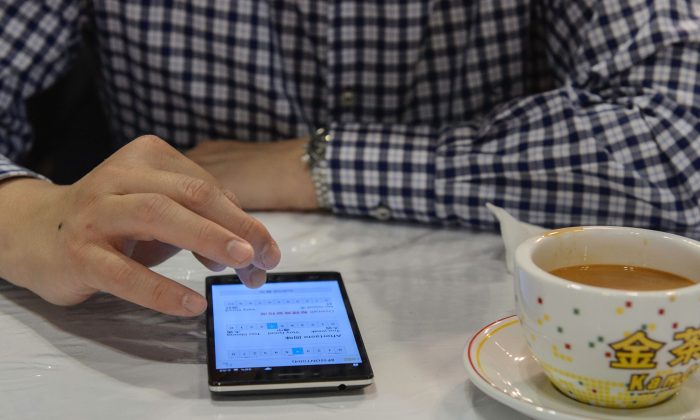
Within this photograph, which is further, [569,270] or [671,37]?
[671,37]

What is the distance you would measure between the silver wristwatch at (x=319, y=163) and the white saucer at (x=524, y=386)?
0.39m

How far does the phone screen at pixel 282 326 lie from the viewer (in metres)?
0.60

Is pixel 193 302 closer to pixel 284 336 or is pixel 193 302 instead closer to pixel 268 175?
pixel 284 336

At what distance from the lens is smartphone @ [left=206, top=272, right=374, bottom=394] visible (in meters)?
0.57

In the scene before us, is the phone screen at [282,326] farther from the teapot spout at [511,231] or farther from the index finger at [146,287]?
the teapot spout at [511,231]

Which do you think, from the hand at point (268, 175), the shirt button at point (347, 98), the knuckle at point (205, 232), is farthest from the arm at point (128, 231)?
the shirt button at point (347, 98)

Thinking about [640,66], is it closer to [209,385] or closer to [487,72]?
[487,72]

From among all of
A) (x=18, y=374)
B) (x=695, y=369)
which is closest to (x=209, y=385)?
(x=18, y=374)

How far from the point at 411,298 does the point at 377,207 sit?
0.23 m

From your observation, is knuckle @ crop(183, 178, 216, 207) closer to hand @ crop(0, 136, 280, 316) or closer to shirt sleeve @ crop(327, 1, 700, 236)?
hand @ crop(0, 136, 280, 316)

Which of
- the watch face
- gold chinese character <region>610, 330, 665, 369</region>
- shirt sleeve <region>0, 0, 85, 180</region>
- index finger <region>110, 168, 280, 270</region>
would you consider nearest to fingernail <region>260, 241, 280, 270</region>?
index finger <region>110, 168, 280, 270</region>

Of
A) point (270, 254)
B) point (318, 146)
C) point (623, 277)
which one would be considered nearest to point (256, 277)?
point (270, 254)

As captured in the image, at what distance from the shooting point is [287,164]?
1.01 metres

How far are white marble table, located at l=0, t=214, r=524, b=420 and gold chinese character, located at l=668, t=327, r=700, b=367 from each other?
0.36 feet
